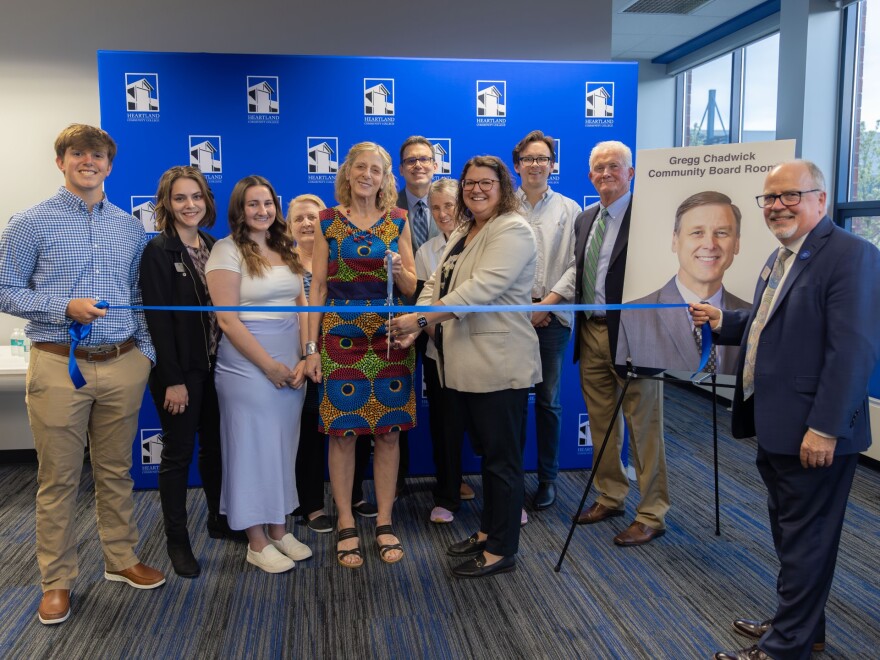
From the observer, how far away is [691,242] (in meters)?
2.73

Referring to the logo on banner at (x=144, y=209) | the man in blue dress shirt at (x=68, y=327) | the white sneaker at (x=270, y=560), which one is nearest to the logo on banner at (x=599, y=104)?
the logo on banner at (x=144, y=209)

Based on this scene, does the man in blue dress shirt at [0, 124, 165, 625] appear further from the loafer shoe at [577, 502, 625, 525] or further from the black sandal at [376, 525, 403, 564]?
the loafer shoe at [577, 502, 625, 525]

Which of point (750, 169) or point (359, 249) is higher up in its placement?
point (750, 169)

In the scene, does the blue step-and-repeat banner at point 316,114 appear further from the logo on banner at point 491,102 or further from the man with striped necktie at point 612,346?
the man with striped necktie at point 612,346

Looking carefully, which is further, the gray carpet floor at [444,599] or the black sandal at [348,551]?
the black sandal at [348,551]

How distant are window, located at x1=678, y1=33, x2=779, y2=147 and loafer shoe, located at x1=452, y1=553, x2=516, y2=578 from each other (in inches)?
192

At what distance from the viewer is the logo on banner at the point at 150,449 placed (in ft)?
13.0

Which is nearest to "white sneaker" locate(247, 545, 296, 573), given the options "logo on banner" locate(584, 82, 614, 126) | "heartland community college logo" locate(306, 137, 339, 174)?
"heartland community college logo" locate(306, 137, 339, 174)

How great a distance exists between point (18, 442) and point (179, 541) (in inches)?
87.9

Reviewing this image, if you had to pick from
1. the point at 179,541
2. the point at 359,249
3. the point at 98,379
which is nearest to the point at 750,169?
the point at 359,249

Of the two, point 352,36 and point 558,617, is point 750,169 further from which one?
point 352,36

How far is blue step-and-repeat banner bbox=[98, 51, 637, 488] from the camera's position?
3.74 meters

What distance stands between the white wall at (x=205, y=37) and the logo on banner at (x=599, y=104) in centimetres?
47

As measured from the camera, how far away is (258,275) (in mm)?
2785
